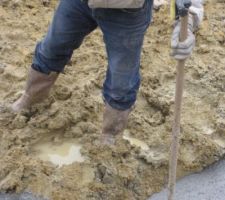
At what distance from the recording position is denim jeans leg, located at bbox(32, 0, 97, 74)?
2236 mm

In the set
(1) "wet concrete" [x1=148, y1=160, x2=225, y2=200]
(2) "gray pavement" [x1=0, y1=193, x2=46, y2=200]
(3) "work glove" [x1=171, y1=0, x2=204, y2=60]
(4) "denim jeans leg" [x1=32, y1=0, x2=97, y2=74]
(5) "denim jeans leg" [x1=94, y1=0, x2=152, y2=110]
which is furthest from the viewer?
(1) "wet concrete" [x1=148, y1=160, x2=225, y2=200]

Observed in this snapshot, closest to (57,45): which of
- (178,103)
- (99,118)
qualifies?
(99,118)

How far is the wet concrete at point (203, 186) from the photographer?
254 cm

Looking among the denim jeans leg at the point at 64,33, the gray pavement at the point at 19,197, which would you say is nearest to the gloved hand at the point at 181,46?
the denim jeans leg at the point at 64,33

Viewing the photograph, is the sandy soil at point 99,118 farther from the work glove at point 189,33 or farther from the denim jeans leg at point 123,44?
the work glove at point 189,33

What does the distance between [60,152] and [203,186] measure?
0.73 meters

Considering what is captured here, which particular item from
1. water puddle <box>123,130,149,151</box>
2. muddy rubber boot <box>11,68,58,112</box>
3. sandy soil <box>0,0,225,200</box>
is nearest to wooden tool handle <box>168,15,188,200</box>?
sandy soil <box>0,0,225,200</box>

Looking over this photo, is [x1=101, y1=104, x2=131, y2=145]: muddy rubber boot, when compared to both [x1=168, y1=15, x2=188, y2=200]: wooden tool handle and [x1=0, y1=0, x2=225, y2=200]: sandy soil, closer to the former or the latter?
[x1=0, y1=0, x2=225, y2=200]: sandy soil

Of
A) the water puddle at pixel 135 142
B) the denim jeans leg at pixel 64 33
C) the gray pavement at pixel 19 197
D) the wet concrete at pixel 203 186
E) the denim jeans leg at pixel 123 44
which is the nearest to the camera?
the denim jeans leg at pixel 123 44

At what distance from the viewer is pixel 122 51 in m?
2.15

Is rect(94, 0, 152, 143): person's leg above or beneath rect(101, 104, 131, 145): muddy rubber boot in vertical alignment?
above

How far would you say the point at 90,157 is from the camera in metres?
2.60

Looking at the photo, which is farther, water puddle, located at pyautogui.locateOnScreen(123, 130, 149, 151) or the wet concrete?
water puddle, located at pyautogui.locateOnScreen(123, 130, 149, 151)

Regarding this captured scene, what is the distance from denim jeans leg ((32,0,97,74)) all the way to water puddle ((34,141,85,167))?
1.32ft
